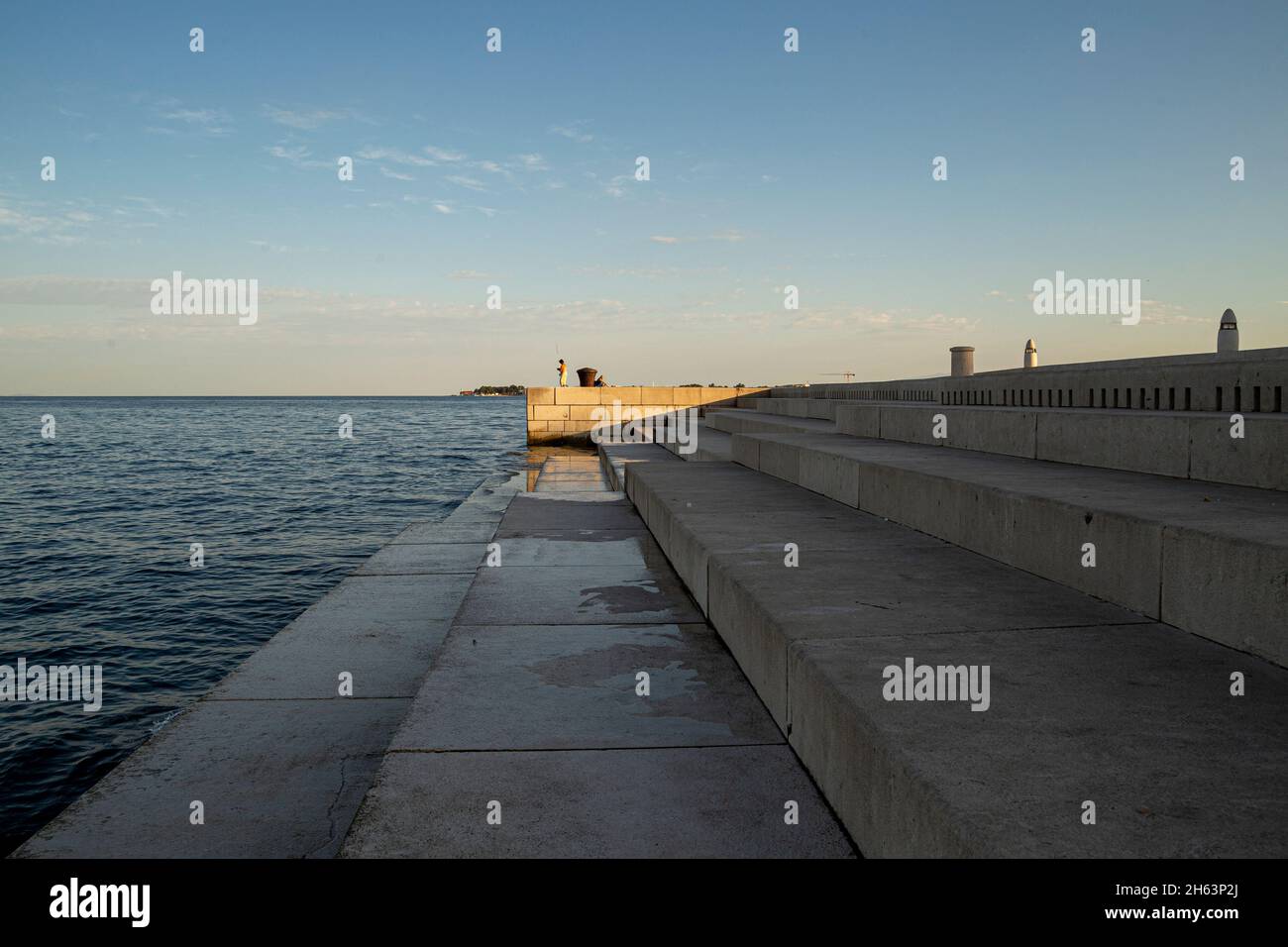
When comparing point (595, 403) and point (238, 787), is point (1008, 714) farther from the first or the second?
point (595, 403)

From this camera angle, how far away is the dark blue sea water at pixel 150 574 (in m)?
5.79

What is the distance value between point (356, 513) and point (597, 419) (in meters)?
13.8

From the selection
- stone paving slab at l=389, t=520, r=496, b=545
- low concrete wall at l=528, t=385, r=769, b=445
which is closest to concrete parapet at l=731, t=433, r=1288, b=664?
stone paving slab at l=389, t=520, r=496, b=545

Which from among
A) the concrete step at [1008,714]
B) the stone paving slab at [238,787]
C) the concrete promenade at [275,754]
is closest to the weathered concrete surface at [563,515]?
the concrete promenade at [275,754]

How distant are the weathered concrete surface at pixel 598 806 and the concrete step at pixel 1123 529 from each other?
152 cm

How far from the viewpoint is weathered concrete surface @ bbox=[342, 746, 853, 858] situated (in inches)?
95.4

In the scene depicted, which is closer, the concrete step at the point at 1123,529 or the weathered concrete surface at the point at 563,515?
the concrete step at the point at 1123,529

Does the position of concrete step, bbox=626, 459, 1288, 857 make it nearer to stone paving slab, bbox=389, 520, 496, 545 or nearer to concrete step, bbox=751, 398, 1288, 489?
concrete step, bbox=751, 398, 1288, 489

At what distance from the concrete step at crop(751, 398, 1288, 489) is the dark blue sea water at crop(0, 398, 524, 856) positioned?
6.61 m

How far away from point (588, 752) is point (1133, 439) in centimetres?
413

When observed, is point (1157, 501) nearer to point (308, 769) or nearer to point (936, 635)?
point (936, 635)

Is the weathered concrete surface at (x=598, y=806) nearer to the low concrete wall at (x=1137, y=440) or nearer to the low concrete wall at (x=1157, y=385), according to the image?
the low concrete wall at (x=1137, y=440)
